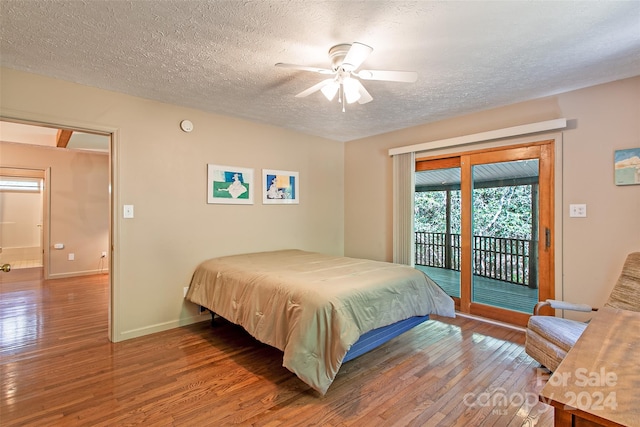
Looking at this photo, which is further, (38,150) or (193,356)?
(38,150)

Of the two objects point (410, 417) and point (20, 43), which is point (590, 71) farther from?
point (20, 43)

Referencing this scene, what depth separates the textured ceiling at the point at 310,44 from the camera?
66.9 inches

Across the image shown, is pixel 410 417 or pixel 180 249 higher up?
pixel 180 249

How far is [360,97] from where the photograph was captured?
7.79 ft

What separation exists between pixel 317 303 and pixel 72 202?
597 centimetres

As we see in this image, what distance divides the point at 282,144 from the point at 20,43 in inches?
103

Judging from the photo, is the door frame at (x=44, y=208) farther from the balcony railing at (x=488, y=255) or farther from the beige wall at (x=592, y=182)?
the beige wall at (x=592, y=182)

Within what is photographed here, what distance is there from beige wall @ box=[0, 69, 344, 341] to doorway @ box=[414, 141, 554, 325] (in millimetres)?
2046

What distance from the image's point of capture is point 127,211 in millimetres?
2957

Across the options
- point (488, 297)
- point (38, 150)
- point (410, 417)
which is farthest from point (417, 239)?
point (38, 150)

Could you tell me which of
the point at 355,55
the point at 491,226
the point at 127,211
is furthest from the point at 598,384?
the point at 127,211

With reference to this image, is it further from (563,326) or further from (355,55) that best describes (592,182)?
(355,55)

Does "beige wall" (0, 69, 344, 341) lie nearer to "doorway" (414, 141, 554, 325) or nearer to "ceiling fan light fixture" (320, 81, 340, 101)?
"ceiling fan light fixture" (320, 81, 340, 101)

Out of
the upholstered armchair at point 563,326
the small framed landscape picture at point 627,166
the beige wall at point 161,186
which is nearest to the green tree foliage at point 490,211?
the small framed landscape picture at point 627,166
